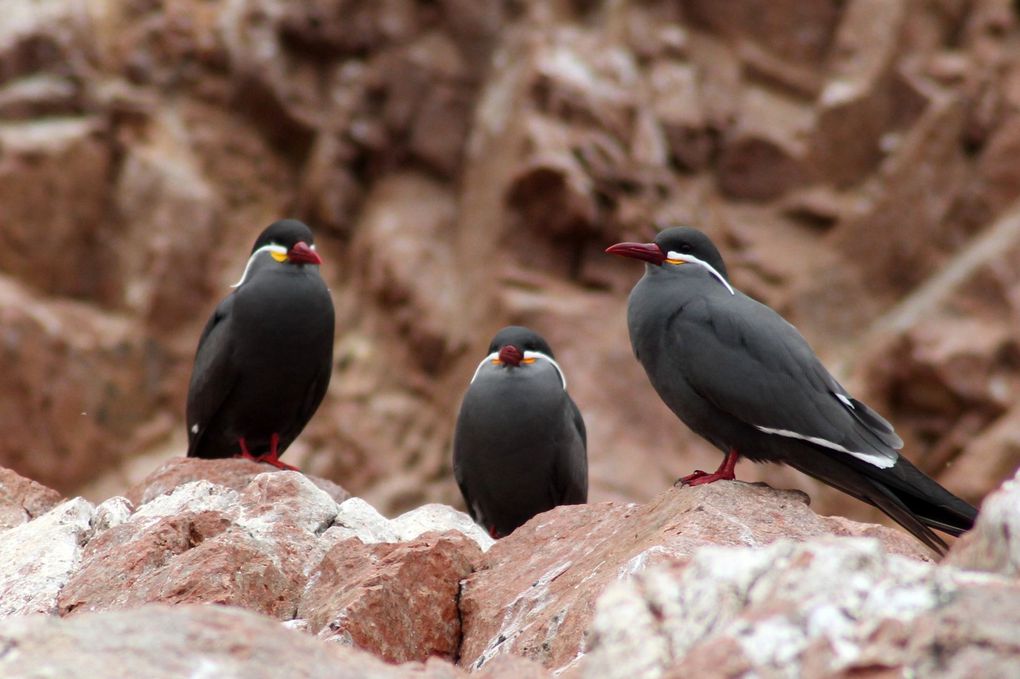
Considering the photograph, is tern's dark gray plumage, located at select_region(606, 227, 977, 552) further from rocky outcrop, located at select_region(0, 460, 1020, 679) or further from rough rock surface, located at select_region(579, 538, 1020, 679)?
rough rock surface, located at select_region(579, 538, 1020, 679)

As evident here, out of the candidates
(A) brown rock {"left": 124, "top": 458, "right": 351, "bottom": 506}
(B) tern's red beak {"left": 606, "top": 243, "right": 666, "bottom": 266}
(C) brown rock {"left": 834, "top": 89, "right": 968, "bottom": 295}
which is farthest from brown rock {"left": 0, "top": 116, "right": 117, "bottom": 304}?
(B) tern's red beak {"left": 606, "top": 243, "right": 666, "bottom": 266}

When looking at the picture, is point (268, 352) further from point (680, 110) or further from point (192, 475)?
point (680, 110)

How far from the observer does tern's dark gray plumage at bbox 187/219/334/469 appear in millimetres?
7270

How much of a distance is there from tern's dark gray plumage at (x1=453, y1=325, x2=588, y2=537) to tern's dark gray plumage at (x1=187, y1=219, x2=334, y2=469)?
98 cm

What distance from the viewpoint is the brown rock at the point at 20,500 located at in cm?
609

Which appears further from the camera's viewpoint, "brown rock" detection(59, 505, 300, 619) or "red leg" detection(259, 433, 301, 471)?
"red leg" detection(259, 433, 301, 471)

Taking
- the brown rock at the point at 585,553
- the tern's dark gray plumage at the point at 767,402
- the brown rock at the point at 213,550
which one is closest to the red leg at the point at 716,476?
the tern's dark gray plumage at the point at 767,402

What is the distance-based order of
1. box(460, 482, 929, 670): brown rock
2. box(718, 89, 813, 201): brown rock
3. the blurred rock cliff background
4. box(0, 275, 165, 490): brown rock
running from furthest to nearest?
box(718, 89, 813, 201): brown rock < the blurred rock cliff background < box(0, 275, 165, 490): brown rock < box(460, 482, 929, 670): brown rock

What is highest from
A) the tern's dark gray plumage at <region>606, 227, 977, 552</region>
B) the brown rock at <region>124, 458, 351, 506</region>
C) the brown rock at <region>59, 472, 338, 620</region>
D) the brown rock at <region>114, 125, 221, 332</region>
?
the tern's dark gray plumage at <region>606, 227, 977, 552</region>

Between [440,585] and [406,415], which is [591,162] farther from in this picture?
[440,585]

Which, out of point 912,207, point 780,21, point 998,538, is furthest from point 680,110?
point 998,538

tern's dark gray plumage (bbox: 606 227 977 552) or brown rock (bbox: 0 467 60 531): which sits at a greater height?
tern's dark gray plumage (bbox: 606 227 977 552)

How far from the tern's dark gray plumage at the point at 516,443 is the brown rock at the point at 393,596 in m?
2.19

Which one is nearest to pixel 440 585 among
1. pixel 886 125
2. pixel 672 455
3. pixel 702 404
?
pixel 702 404
